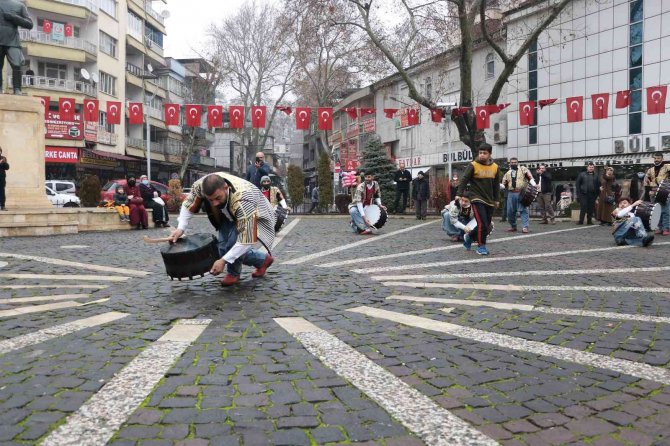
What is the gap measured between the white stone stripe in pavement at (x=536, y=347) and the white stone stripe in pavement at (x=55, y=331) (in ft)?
7.41

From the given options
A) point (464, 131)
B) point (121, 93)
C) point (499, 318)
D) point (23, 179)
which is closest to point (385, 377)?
point (499, 318)

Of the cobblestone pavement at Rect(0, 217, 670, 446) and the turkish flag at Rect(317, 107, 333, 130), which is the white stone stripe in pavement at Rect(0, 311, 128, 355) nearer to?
the cobblestone pavement at Rect(0, 217, 670, 446)

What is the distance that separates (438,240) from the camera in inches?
492

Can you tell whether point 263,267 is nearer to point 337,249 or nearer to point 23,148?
point 337,249

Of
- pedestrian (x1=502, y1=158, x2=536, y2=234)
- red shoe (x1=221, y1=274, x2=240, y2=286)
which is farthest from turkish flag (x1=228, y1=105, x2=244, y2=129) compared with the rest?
red shoe (x1=221, y1=274, x2=240, y2=286)

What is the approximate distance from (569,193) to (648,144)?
14.3 ft

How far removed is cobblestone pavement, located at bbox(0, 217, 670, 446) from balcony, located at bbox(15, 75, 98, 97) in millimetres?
33741

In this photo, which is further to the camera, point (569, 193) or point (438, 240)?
point (569, 193)

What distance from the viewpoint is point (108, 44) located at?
140 ft

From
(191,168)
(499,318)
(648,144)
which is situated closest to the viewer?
(499,318)

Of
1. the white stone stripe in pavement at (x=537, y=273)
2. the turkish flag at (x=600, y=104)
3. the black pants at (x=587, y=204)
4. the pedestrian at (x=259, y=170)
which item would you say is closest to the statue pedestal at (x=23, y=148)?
the pedestrian at (x=259, y=170)

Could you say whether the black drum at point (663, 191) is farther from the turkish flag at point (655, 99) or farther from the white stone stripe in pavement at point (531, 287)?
the turkish flag at point (655, 99)

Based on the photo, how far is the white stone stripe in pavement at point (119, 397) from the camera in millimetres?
2673

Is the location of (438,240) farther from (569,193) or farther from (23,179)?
(569,193)
